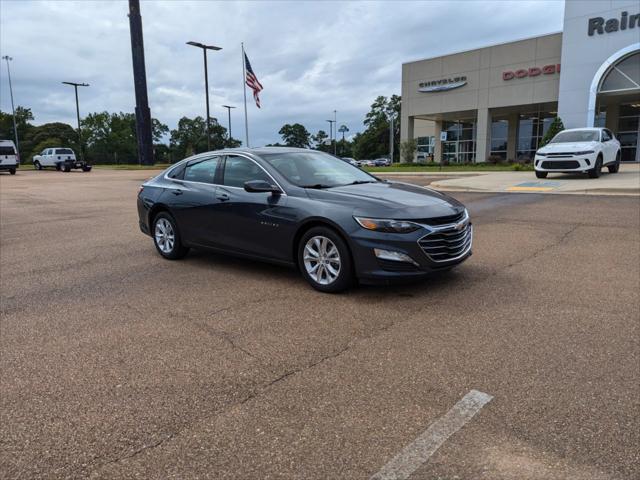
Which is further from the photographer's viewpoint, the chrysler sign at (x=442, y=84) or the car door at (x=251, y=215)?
the chrysler sign at (x=442, y=84)

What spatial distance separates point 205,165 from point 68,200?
11727mm

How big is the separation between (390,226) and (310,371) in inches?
73.5

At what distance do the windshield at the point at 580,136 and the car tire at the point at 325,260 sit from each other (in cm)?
1625

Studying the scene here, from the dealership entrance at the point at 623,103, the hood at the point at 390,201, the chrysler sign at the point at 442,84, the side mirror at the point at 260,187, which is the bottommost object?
the hood at the point at 390,201

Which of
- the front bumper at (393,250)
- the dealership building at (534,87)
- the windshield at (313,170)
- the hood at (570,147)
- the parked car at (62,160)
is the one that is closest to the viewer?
the front bumper at (393,250)

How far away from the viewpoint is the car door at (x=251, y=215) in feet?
18.4

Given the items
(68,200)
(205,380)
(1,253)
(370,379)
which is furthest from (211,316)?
(68,200)

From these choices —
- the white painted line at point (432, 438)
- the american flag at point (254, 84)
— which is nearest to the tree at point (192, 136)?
the american flag at point (254, 84)

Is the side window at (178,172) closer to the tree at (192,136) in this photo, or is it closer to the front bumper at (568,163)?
the front bumper at (568,163)

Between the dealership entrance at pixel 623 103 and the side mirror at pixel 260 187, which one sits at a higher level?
the dealership entrance at pixel 623 103

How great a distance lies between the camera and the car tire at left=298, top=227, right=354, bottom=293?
5082mm

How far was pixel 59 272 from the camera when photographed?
21.6 ft

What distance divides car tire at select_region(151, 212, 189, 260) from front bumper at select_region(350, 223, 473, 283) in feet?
9.97

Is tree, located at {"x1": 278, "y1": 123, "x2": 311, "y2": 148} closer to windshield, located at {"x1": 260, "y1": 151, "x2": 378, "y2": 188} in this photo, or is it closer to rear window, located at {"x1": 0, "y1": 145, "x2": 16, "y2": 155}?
rear window, located at {"x1": 0, "y1": 145, "x2": 16, "y2": 155}
